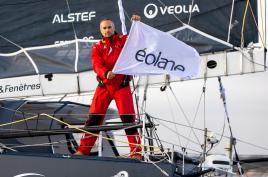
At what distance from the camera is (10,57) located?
6.29m

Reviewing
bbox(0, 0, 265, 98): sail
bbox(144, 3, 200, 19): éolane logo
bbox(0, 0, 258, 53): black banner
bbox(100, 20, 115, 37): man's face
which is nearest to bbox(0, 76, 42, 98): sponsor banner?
bbox(0, 0, 265, 98): sail

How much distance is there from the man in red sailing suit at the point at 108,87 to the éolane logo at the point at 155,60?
316 millimetres

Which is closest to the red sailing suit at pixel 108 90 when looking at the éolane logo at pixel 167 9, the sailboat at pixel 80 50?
the sailboat at pixel 80 50

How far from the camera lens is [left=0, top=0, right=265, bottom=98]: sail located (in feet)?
19.1

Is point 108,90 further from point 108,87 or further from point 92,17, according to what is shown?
point 92,17

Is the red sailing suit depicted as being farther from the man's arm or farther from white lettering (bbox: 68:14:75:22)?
white lettering (bbox: 68:14:75:22)

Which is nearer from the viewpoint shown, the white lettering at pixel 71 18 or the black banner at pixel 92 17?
the black banner at pixel 92 17

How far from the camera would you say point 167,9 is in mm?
6027

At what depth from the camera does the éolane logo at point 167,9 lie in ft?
19.6

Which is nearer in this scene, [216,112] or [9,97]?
[9,97]

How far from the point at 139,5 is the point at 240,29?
0.80m

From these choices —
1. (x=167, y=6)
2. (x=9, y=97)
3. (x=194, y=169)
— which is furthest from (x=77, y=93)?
(x=194, y=169)

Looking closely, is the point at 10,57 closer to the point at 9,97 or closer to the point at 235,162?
the point at 9,97

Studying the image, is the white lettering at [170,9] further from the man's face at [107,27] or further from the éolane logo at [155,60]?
the éolane logo at [155,60]
